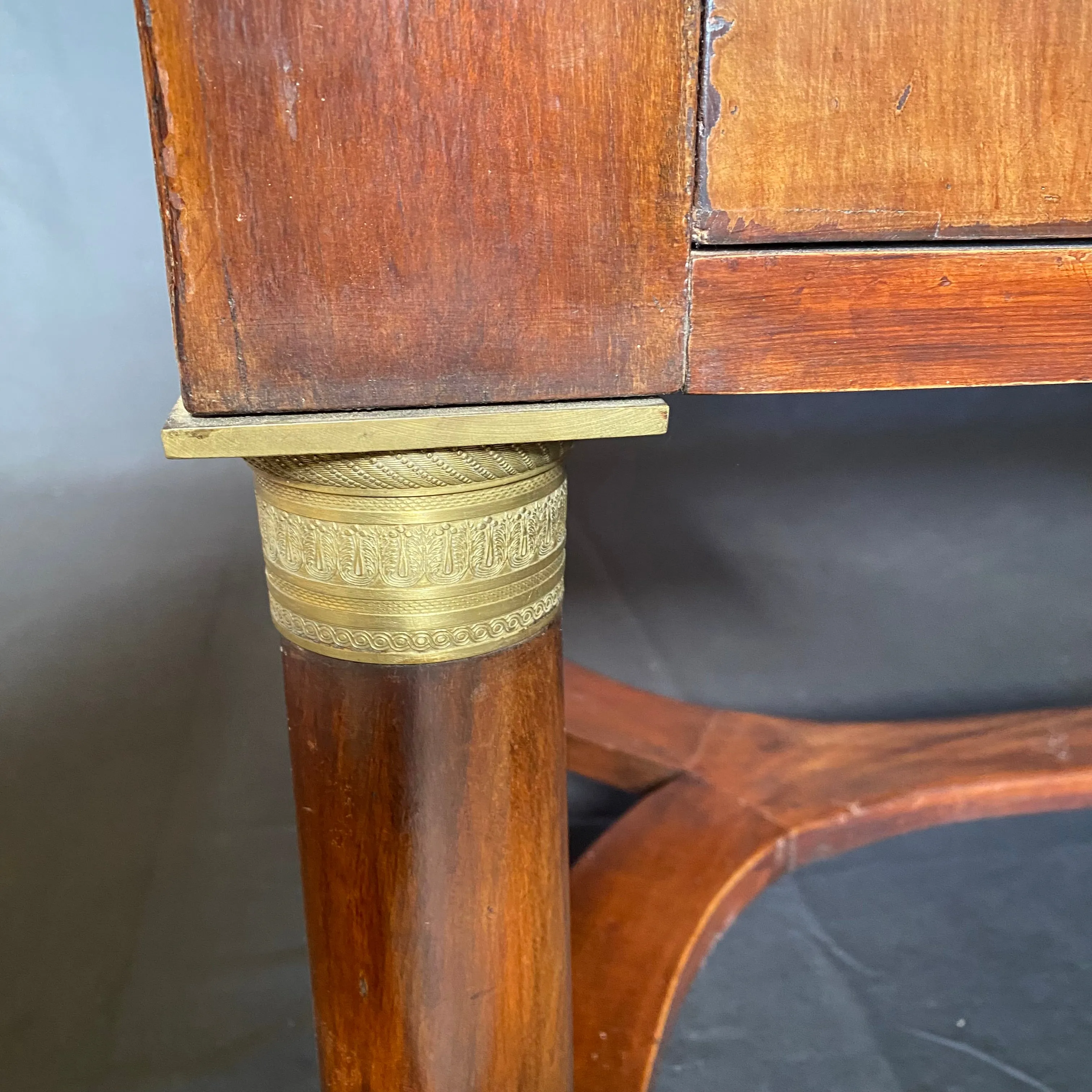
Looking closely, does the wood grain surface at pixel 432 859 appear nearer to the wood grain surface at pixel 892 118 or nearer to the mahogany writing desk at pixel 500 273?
the mahogany writing desk at pixel 500 273

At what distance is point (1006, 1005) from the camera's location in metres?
0.83

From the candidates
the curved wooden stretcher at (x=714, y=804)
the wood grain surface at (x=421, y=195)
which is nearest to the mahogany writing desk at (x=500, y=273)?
the wood grain surface at (x=421, y=195)

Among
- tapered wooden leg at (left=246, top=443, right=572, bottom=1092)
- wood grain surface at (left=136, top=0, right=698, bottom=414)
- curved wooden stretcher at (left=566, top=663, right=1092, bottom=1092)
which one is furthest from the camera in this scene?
curved wooden stretcher at (left=566, top=663, right=1092, bottom=1092)

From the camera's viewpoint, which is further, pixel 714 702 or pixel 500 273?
pixel 714 702

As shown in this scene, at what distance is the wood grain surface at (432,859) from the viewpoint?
0.51 metres

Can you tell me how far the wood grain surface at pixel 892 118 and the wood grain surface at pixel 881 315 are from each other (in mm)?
11

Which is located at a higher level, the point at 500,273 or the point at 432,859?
the point at 500,273

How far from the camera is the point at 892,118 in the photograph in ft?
1.29

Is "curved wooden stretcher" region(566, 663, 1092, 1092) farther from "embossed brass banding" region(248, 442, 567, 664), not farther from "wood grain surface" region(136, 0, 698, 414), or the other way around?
"wood grain surface" region(136, 0, 698, 414)

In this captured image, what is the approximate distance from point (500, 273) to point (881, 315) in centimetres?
15

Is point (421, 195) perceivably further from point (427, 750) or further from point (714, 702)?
point (714, 702)

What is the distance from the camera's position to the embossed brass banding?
46 centimetres

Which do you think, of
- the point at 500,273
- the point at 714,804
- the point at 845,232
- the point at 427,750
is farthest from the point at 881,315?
the point at 714,804

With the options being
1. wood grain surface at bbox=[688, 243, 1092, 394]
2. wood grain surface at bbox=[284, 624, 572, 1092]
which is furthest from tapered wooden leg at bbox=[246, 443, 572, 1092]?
wood grain surface at bbox=[688, 243, 1092, 394]
